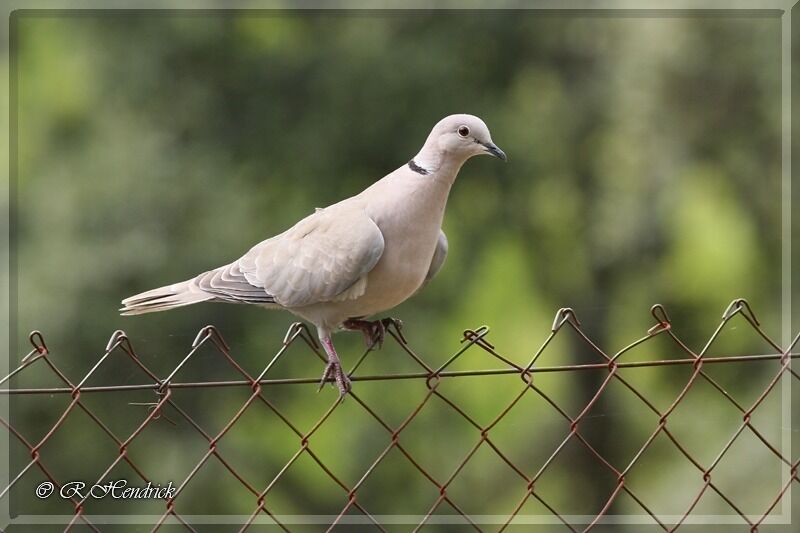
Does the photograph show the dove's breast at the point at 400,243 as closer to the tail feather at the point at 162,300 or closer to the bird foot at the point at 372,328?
the bird foot at the point at 372,328

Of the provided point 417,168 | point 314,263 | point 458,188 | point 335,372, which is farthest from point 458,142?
point 458,188

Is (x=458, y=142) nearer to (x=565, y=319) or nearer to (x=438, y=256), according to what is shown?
(x=438, y=256)

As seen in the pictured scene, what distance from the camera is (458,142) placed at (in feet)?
7.57

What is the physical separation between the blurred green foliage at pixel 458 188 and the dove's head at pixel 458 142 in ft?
9.00

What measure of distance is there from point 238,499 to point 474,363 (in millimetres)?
1540

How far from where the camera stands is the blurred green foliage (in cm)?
516

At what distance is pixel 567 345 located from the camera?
18.2 ft

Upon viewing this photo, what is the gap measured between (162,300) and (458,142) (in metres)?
0.81

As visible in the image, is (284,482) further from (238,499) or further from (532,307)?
(532,307)

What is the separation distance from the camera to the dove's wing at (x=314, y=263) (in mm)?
2234

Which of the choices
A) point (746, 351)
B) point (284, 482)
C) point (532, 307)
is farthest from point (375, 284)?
point (746, 351)

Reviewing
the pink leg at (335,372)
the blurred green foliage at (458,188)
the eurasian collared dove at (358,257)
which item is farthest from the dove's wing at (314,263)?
the blurred green foliage at (458,188)

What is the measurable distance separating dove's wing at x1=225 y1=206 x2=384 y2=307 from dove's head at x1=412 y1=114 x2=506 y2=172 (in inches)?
8.9

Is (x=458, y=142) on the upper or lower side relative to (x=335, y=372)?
upper
